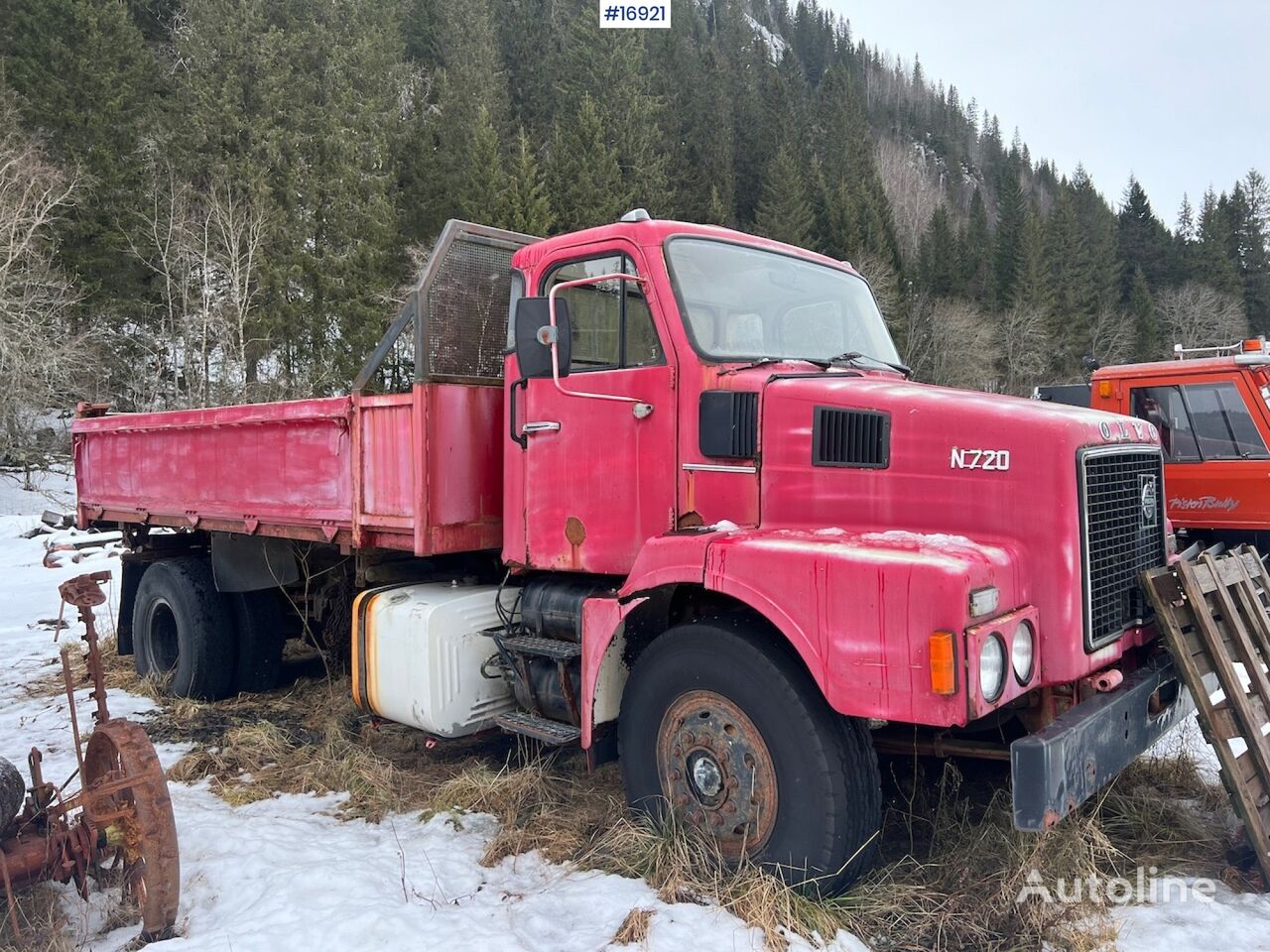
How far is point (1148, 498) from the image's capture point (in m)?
3.79

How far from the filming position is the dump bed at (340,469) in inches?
190

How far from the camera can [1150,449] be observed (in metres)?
3.86

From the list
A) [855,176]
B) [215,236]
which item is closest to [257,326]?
[215,236]

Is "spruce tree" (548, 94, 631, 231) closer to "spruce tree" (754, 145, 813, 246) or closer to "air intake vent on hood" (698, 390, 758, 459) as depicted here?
"spruce tree" (754, 145, 813, 246)

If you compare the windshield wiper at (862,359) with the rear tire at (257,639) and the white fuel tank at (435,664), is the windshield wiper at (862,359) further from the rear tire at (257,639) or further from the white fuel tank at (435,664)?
the rear tire at (257,639)

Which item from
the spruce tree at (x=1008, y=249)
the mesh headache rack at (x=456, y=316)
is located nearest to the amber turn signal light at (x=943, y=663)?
the mesh headache rack at (x=456, y=316)

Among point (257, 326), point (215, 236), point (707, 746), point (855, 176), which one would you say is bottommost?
point (707, 746)

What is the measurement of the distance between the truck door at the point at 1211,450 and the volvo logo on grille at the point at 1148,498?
4965 mm

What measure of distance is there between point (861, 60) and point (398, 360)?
350 feet

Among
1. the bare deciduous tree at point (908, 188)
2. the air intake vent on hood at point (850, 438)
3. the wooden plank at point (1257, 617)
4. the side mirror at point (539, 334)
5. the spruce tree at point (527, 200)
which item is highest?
the bare deciduous tree at point (908, 188)

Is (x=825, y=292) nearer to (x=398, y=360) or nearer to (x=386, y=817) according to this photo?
(x=398, y=360)

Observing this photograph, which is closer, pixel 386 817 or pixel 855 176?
pixel 386 817

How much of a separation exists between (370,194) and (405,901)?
96.4 ft

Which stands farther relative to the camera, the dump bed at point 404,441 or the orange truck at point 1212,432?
the orange truck at point 1212,432
